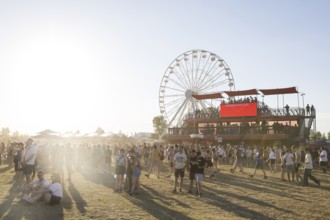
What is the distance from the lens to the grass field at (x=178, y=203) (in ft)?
30.7

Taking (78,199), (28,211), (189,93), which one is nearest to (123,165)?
(78,199)

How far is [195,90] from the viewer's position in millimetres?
48656

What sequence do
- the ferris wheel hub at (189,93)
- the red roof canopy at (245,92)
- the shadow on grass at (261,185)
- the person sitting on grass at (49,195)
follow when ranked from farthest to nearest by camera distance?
the ferris wheel hub at (189,93)
the red roof canopy at (245,92)
the shadow on grass at (261,185)
the person sitting on grass at (49,195)

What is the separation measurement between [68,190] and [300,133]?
1056 inches

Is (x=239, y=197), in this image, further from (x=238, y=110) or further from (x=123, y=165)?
(x=238, y=110)

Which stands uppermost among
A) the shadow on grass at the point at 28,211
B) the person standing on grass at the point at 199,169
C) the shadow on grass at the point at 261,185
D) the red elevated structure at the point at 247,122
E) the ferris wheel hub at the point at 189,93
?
the ferris wheel hub at the point at 189,93

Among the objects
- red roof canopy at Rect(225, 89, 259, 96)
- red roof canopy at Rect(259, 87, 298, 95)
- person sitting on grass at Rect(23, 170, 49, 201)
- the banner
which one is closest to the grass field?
person sitting on grass at Rect(23, 170, 49, 201)

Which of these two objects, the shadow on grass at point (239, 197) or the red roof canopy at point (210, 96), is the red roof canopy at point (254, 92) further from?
the shadow on grass at point (239, 197)

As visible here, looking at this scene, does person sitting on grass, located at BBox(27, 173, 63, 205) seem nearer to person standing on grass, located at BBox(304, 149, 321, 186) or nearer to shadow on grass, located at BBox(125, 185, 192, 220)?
shadow on grass, located at BBox(125, 185, 192, 220)

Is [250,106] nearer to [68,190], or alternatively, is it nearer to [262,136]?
[262,136]

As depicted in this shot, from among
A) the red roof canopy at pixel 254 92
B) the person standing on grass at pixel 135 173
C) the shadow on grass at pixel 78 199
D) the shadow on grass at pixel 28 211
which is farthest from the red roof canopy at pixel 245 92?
the shadow on grass at pixel 28 211

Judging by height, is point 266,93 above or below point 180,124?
above

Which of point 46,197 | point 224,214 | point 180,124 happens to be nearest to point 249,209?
point 224,214

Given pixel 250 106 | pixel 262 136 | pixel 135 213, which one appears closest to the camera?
pixel 135 213
